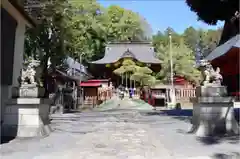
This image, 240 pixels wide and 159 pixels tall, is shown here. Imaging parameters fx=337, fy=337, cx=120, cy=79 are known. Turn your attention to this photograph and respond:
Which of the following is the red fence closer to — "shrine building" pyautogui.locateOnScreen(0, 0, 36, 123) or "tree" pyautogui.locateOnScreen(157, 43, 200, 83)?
"tree" pyautogui.locateOnScreen(157, 43, 200, 83)

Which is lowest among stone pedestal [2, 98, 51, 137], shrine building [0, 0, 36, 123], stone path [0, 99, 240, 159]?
stone path [0, 99, 240, 159]

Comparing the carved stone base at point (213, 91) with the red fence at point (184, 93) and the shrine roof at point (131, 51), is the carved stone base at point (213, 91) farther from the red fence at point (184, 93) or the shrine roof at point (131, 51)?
the shrine roof at point (131, 51)

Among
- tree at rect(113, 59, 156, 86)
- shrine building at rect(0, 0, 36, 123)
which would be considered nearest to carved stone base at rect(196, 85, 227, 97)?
shrine building at rect(0, 0, 36, 123)

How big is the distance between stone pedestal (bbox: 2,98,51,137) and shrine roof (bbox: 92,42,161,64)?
27970 millimetres

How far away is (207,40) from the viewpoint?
202 ft

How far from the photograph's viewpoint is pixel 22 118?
1012 centimetres

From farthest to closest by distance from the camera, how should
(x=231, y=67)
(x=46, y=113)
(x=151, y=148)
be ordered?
(x=231, y=67) < (x=46, y=113) < (x=151, y=148)

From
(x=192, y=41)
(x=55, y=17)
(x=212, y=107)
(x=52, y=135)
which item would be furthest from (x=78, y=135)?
(x=192, y=41)

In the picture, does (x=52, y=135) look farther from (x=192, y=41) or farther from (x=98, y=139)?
(x=192, y=41)

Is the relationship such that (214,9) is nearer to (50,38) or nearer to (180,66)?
(50,38)

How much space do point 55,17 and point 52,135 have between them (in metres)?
11.8

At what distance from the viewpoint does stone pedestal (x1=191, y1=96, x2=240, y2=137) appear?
10039 mm

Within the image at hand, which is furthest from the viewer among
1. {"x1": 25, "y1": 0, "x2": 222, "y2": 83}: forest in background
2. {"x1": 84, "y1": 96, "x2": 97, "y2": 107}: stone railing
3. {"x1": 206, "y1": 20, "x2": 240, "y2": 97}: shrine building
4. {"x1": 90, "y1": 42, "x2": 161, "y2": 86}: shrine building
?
{"x1": 90, "y1": 42, "x2": 161, "y2": 86}: shrine building

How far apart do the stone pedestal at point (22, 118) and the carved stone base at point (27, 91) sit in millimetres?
192
